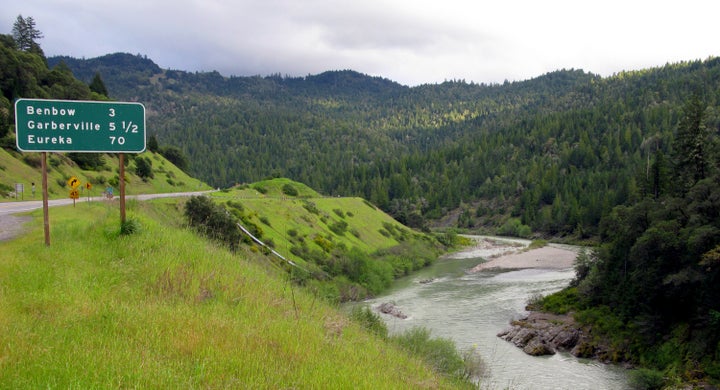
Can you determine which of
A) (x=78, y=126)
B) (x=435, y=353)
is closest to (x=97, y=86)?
(x=78, y=126)

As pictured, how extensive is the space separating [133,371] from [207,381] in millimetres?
886

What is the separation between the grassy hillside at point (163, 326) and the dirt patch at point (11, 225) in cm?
289

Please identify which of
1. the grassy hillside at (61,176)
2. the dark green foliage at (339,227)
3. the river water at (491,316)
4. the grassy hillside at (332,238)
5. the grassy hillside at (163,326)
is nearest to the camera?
the grassy hillside at (163,326)

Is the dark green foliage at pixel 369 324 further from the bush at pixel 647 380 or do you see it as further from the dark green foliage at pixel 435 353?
the bush at pixel 647 380

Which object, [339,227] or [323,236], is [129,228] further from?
[339,227]

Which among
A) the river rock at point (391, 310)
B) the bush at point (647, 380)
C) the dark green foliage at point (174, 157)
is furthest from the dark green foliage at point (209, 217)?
the dark green foliage at point (174, 157)

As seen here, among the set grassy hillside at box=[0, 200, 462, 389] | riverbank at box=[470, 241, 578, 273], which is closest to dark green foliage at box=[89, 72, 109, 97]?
riverbank at box=[470, 241, 578, 273]

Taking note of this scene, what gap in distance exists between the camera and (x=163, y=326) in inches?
298

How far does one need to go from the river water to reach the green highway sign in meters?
14.3

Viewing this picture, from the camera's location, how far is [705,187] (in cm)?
3978

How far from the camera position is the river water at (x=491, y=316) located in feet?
105

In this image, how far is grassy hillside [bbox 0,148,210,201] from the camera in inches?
1752

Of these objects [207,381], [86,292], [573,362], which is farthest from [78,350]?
[573,362]

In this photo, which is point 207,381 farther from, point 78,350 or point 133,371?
point 78,350
